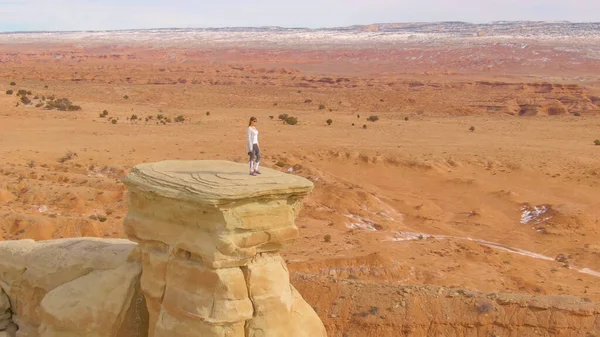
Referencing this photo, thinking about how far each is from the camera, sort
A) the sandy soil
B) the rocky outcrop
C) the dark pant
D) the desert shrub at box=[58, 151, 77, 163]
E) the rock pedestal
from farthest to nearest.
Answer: the desert shrub at box=[58, 151, 77, 163] < the sandy soil < the dark pant < the rocky outcrop < the rock pedestal

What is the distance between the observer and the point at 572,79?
71688mm

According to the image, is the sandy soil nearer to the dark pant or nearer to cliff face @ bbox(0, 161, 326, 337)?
the dark pant

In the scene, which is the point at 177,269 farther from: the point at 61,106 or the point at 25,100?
the point at 25,100

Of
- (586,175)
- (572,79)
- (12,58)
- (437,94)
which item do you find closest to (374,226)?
(586,175)

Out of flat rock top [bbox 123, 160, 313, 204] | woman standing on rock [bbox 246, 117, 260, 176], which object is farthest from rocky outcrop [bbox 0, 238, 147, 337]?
woman standing on rock [bbox 246, 117, 260, 176]

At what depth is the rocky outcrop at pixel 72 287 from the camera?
7.69 metres

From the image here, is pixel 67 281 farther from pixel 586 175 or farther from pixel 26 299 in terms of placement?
pixel 586 175

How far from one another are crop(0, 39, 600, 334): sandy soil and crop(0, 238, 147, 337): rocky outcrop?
6822mm

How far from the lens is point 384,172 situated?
1077 inches

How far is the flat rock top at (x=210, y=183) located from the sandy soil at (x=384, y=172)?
7317 mm

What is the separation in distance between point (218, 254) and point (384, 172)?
833 inches

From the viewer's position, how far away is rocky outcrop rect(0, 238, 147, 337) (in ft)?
25.2

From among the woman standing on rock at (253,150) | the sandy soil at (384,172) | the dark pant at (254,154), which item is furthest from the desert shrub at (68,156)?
the dark pant at (254,154)

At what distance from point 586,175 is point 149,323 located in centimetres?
2447
